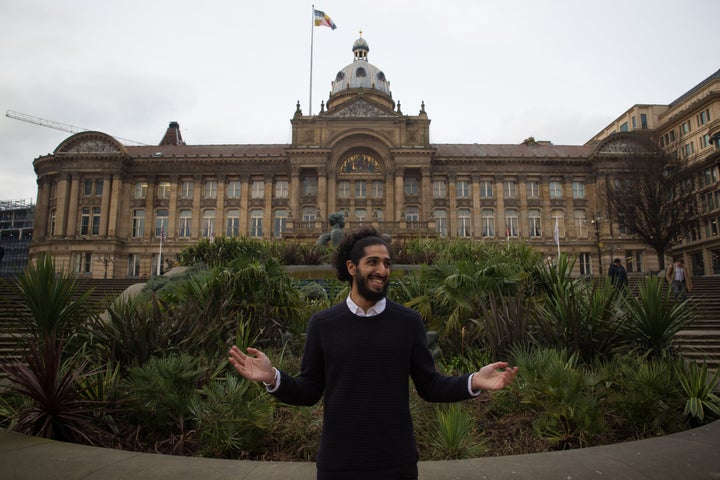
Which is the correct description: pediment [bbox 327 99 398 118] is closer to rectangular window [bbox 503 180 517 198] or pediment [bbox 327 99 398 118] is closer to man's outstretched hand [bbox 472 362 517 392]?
rectangular window [bbox 503 180 517 198]

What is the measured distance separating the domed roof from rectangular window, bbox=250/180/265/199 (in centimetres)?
2133

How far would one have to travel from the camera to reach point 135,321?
664 cm

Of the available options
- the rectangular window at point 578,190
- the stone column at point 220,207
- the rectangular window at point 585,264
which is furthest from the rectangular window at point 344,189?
the rectangular window at point 585,264

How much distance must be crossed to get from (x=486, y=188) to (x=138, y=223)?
37149 mm

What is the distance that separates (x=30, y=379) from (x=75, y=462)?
1537mm

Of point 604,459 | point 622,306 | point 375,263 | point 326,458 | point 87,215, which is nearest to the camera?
point 326,458

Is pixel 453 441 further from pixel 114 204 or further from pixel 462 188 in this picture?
pixel 114 204

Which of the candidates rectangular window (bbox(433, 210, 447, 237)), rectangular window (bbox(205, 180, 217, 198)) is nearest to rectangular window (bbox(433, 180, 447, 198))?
rectangular window (bbox(433, 210, 447, 237))

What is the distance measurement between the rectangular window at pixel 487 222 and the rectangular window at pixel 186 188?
1220 inches

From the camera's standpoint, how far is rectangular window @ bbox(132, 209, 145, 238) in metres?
50.1

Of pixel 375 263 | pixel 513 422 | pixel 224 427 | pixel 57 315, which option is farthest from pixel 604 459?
pixel 57 315

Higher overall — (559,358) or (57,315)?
(57,315)

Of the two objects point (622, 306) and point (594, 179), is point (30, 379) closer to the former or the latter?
point (622, 306)

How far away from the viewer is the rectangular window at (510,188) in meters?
50.5
